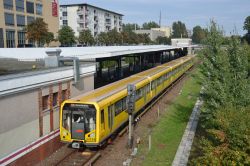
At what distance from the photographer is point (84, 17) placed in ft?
384

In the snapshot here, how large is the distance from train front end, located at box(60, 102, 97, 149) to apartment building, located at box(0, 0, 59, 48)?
53249mm

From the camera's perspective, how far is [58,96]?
1838 cm

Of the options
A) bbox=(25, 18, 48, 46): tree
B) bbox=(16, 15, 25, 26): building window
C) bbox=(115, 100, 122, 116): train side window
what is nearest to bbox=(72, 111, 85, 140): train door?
bbox=(115, 100, 122, 116): train side window

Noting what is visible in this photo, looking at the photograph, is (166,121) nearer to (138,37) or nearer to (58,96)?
(58,96)

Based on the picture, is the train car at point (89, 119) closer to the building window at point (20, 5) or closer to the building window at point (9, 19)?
the building window at point (9, 19)

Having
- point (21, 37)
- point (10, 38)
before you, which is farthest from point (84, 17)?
point (10, 38)

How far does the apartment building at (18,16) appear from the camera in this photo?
217 feet

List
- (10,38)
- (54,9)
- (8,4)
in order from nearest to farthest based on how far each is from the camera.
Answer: (8,4)
(10,38)
(54,9)

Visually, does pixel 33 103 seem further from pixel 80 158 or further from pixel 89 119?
pixel 80 158

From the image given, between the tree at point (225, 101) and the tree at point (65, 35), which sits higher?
the tree at point (65, 35)

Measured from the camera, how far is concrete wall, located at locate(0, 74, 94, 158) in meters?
13.8

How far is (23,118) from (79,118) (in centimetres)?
267

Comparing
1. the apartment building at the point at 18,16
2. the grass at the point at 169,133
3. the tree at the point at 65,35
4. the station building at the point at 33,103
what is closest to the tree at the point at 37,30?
the apartment building at the point at 18,16

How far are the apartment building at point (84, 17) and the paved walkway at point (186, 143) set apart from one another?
97.7 meters
